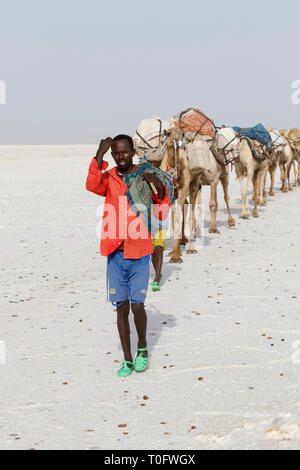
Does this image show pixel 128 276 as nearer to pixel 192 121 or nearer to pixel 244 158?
pixel 192 121

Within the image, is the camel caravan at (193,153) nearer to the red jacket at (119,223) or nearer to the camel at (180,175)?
the camel at (180,175)

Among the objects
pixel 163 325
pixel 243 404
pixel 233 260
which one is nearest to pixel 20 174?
pixel 233 260

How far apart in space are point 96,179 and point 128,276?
0.89 meters

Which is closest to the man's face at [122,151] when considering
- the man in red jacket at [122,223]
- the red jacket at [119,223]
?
the man in red jacket at [122,223]

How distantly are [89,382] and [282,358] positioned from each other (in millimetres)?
1805

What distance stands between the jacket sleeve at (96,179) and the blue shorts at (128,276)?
1.79 feet

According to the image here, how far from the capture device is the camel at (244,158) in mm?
14844

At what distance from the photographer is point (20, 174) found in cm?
3148

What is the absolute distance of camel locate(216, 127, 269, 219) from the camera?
48.7 feet

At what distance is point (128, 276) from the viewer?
5098 mm

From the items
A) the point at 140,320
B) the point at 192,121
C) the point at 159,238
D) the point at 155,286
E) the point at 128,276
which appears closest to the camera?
the point at 128,276

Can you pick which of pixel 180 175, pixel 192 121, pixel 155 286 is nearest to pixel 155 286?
pixel 155 286

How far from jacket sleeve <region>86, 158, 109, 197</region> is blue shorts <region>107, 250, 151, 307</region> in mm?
546
